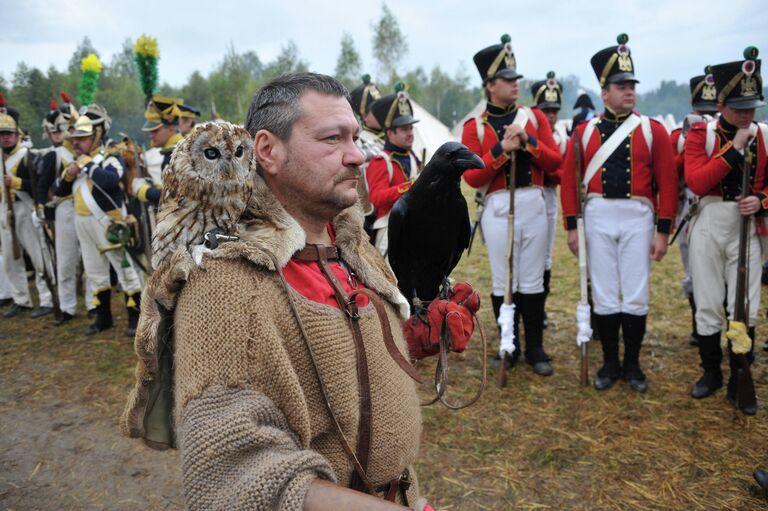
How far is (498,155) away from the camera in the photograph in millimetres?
4609

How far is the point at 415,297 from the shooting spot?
96.8 inches

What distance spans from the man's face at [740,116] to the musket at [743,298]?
244mm

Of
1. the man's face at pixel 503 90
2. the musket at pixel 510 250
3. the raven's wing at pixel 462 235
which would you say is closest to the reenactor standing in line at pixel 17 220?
the man's face at pixel 503 90

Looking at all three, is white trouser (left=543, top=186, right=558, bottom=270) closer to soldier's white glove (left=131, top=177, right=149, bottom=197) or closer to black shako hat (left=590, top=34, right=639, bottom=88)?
black shako hat (left=590, top=34, right=639, bottom=88)

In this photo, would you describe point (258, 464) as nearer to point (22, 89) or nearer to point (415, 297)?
point (415, 297)

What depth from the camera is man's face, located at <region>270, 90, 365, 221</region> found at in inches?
57.4

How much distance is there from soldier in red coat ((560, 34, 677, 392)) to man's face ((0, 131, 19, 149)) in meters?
7.28

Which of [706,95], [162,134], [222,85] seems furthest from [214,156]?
[222,85]

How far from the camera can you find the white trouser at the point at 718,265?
4.26 m

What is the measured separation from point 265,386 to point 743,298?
4242 millimetres

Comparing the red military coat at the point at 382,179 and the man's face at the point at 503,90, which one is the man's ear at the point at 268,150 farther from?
the man's face at the point at 503,90

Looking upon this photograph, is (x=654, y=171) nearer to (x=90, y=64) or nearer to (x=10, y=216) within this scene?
(x=10, y=216)

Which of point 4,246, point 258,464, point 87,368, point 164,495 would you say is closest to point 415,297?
point 258,464

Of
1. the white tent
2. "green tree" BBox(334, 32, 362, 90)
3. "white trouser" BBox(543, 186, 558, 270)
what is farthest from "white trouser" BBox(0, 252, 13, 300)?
"green tree" BBox(334, 32, 362, 90)
